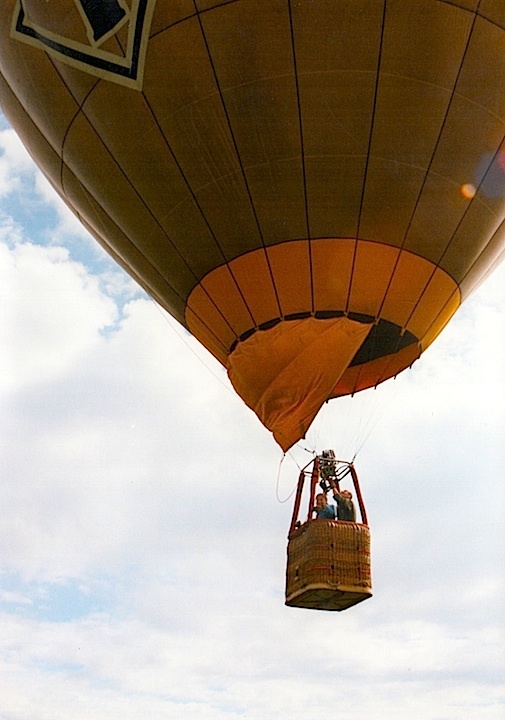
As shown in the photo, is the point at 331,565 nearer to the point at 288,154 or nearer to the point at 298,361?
the point at 298,361

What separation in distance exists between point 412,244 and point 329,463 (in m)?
1.89

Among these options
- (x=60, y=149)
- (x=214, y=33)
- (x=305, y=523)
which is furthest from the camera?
(x=60, y=149)

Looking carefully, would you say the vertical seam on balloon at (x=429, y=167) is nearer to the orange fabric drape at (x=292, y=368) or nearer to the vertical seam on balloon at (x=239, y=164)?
the orange fabric drape at (x=292, y=368)

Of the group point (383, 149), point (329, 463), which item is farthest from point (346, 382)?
point (383, 149)

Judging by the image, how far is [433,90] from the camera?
7441 millimetres

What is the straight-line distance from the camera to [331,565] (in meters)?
7.49

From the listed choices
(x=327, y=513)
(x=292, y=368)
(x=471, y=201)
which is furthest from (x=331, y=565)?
(x=471, y=201)

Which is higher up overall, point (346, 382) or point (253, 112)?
point (253, 112)

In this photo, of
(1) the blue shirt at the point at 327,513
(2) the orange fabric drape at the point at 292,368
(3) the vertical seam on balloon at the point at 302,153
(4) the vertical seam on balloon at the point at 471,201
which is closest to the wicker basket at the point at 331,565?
(1) the blue shirt at the point at 327,513

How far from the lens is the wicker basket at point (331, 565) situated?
748cm

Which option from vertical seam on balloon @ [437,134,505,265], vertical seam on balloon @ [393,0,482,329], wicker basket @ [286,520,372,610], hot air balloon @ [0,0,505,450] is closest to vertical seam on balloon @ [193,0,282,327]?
hot air balloon @ [0,0,505,450]

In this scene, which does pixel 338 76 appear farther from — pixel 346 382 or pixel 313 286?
pixel 346 382

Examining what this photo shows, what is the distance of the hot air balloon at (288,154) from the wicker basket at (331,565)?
1.01m

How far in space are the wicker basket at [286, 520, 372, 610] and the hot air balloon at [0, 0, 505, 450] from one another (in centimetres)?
101
